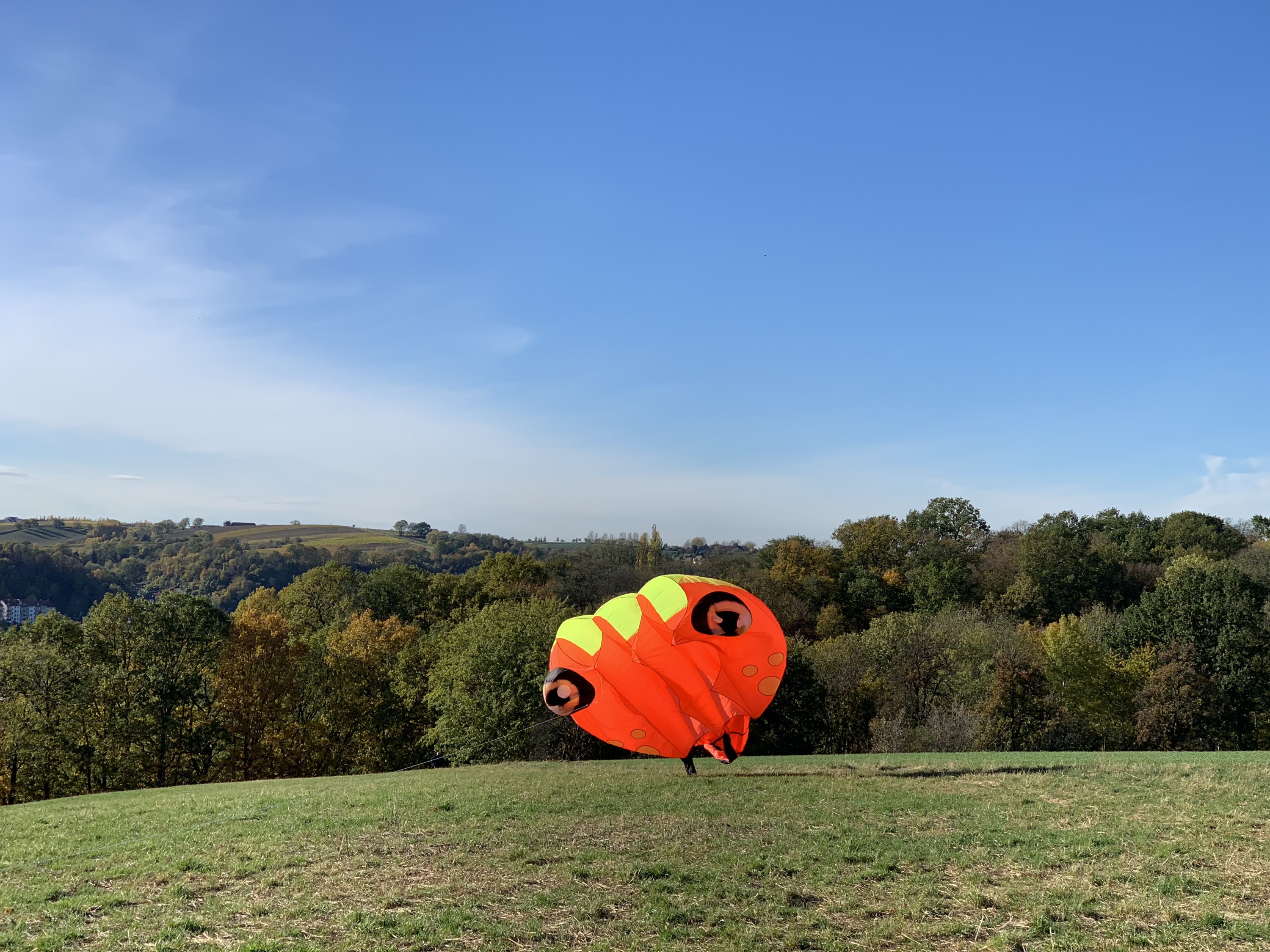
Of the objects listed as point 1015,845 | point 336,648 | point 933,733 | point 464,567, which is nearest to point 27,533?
point 464,567

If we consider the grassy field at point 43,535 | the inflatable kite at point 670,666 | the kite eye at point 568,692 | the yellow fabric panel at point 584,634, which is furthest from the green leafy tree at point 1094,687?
the grassy field at point 43,535

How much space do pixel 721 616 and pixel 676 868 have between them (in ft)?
21.4

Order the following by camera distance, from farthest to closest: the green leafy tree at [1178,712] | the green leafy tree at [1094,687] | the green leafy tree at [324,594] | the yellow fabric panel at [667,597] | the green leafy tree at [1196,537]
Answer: the green leafy tree at [1196,537] < the green leafy tree at [324,594] < the green leafy tree at [1094,687] < the green leafy tree at [1178,712] < the yellow fabric panel at [667,597]

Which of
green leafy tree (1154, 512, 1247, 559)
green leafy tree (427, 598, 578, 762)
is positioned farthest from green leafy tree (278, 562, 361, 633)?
green leafy tree (1154, 512, 1247, 559)

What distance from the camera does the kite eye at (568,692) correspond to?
1670 cm

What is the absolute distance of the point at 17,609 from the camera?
104m

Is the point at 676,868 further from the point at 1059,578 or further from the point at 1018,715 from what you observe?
the point at 1059,578

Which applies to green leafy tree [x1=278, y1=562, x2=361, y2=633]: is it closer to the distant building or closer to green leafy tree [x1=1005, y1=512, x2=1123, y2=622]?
green leafy tree [x1=1005, y1=512, x2=1123, y2=622]

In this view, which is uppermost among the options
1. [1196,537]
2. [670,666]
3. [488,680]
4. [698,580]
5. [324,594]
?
[1196,537]

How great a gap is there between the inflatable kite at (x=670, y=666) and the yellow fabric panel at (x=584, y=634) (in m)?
0.02

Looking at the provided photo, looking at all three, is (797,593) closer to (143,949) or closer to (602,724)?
(602,724)

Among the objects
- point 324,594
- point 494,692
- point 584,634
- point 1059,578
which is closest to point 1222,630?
point 1059,578

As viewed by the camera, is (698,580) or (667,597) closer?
(667,597)

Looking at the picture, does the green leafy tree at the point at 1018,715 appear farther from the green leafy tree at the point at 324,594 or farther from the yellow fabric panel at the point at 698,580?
the green leafy tree at the point at 324,594
